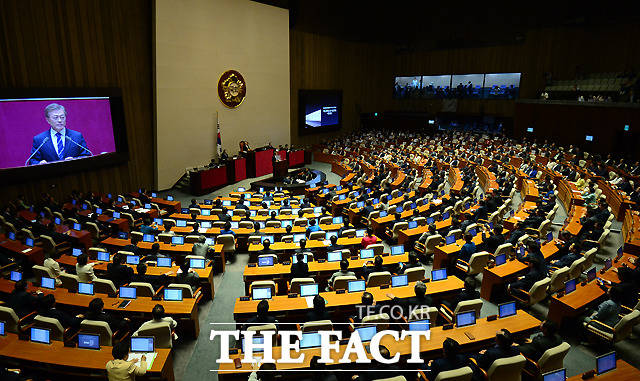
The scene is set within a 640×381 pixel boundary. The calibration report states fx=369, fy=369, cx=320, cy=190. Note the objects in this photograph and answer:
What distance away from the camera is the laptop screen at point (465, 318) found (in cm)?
603

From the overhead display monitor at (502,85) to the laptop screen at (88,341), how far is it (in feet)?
107

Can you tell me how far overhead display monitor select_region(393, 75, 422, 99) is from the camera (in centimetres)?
3556

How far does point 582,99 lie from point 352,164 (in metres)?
15.2

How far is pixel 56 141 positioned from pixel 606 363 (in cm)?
1707

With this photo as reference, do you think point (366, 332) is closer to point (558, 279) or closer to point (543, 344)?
point (543, 344)

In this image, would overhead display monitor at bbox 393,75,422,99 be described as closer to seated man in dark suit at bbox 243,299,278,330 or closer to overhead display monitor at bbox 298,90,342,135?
overhead display monitor at bbox 298,90,342,135

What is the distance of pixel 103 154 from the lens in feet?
52.0

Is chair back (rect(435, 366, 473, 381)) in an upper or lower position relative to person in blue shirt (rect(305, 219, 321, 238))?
upper

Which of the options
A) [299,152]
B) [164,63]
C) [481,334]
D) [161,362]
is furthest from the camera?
[299,152]

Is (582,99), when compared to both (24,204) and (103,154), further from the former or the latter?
(24,204)

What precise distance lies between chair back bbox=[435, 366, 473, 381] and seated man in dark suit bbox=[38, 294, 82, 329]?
5.96 metres

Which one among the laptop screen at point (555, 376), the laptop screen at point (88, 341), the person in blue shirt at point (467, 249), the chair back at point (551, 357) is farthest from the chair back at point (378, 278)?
the laptop screen at point (88, 341)

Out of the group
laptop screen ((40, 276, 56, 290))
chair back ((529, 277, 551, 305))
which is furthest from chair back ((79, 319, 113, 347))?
chair back ((529, 277, 551, 305))

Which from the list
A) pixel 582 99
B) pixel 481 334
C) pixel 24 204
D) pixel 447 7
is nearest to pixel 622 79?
pixel 582 99
